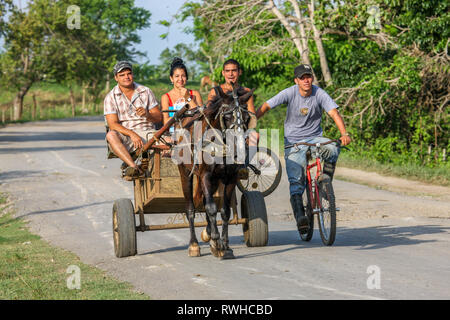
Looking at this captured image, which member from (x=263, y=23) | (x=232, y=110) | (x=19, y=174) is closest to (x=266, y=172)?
(x=232, y=110)

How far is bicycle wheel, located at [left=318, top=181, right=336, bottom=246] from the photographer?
27.1ft

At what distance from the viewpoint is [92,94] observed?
75875 millimetres

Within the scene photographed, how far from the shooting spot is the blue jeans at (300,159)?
8727 millimetres

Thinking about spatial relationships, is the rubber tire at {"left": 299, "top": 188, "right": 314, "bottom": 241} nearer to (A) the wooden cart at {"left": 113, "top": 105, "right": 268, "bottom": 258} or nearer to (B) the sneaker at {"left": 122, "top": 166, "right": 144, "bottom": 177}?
(A) the wooden cart at {"left": 113, "top": 105, "right": 268, "bottom": 258}

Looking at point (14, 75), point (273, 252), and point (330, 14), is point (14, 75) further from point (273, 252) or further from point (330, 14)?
point (273, 252)

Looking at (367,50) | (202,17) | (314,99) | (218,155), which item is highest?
(202,17)

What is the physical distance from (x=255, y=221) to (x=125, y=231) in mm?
1550

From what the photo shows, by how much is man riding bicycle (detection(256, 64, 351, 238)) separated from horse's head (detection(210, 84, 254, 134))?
147 cm

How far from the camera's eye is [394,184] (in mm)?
17141

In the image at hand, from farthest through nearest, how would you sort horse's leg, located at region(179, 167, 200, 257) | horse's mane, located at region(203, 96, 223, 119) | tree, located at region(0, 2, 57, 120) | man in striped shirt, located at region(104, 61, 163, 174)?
tree, located at region(0, 2, 57, 120), man in striped shirt, located at region(104, 61, 163, 174), horse's leg, located at region(179, 167, 200, 257), horse's mane, located at region(203, 96, 223, 119)

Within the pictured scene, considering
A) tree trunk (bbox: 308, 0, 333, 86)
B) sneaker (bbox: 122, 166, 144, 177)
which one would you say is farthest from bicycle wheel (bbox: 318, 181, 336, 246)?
tree trunk (bbox: 308, 0, 333, 86)

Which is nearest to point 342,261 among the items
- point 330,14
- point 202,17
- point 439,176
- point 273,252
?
point 273,252

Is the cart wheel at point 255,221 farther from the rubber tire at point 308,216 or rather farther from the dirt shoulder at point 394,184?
the dirt shoulder at point 394,184
